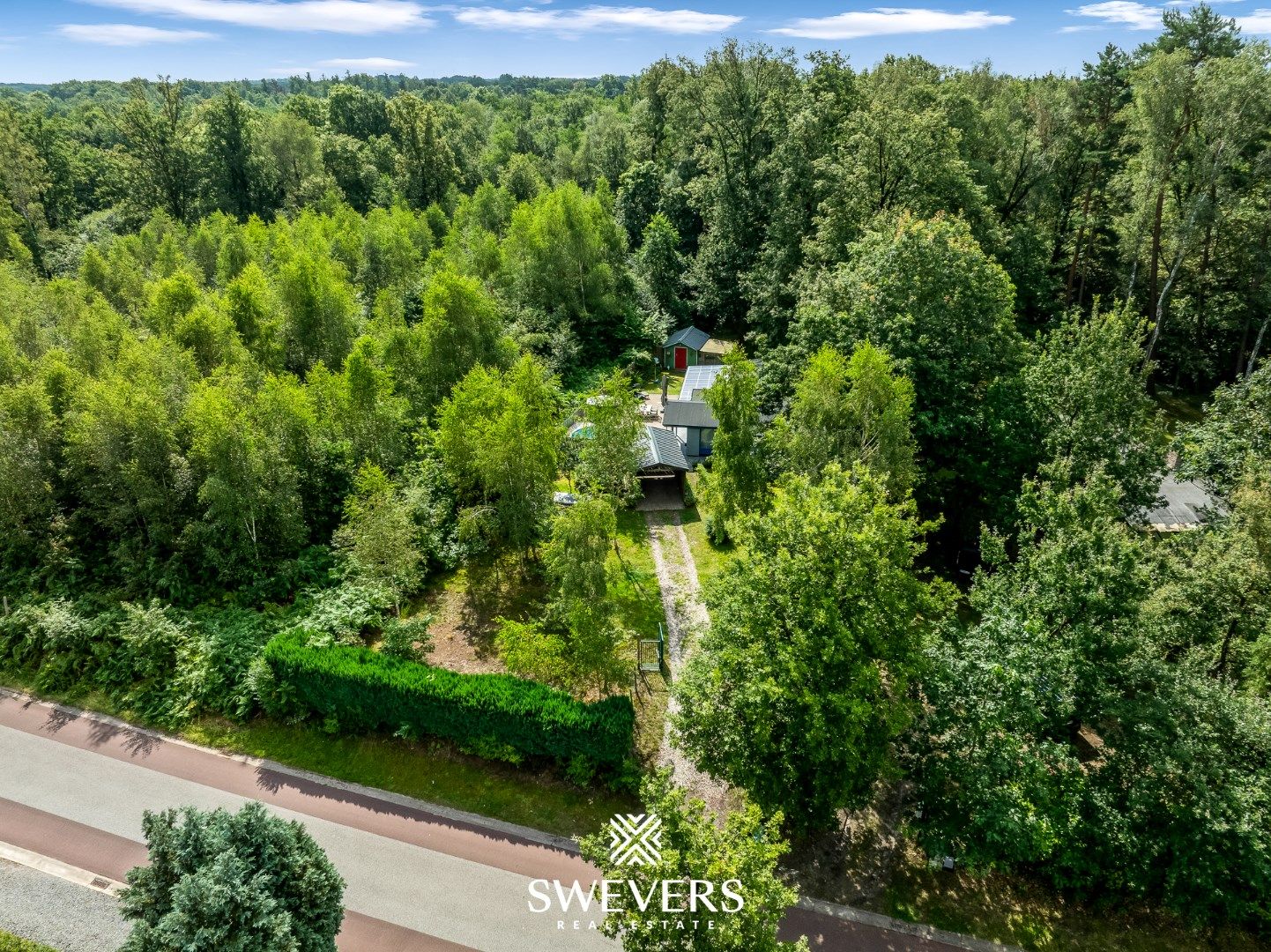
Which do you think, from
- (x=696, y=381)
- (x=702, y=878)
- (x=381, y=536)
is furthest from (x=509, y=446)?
(x=696, y=381)

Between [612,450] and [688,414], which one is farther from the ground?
[612,450]

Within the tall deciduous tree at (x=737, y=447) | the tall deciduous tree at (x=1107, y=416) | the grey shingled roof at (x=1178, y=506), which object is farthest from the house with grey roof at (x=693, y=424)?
the grey shingled roof at (x=1178, y=506)

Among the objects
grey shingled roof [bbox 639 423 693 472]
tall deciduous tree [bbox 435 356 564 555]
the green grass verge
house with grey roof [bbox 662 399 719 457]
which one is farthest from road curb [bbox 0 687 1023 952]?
house with grey roof [bbox 662 399 719 457]

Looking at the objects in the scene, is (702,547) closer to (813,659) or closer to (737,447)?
(737,447)

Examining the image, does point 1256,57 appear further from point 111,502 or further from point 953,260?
point 111,502

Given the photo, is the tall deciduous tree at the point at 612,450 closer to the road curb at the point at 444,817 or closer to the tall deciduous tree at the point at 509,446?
the tall deciduous tree at the point at 509,446

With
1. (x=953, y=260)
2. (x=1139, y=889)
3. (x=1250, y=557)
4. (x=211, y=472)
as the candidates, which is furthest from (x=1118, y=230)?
(x=211, y=472)

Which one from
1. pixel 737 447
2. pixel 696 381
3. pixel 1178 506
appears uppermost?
pixel 737 447
